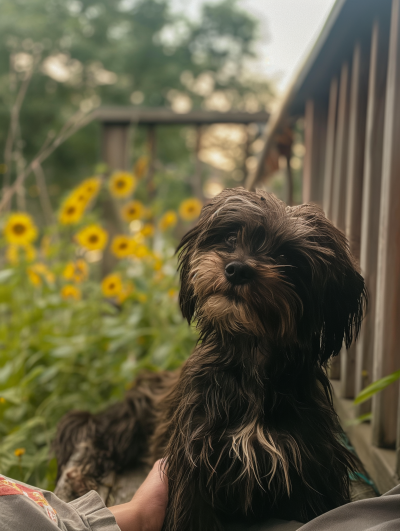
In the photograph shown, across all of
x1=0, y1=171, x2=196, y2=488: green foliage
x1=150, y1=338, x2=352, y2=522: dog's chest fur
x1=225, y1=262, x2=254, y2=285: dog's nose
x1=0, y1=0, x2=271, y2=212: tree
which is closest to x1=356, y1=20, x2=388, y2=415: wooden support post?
x1=150, y1=338, x2=352, y2=522: dog's chest fur

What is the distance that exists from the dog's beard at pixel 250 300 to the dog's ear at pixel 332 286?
0.09 meters

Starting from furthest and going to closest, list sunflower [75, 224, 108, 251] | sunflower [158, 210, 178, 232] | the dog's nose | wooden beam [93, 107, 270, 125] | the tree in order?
1. the tree
2. wooden beam [93, 107, 270, 125]
3. sunflower [158, 210, 178, 232]
4. sunflower [75, 224, 108, 251]
5. the dog's nose

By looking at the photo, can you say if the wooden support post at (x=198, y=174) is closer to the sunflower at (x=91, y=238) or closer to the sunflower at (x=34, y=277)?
the sunflower at (x=91, y=238)

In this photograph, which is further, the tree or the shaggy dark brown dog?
the tree

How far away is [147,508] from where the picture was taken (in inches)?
64.2

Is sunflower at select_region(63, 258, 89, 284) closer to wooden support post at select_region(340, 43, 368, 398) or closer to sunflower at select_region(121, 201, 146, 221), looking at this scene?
sunflower at select_region(121, 201, 146, 221)

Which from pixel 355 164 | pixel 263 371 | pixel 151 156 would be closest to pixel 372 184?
pixel 355 164

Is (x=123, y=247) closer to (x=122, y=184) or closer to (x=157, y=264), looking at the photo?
(x=157, y=264)

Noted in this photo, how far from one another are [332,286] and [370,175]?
0.66m

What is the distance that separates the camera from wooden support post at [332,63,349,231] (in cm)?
250

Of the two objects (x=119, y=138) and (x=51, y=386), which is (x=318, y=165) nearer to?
(x=51, y=386)

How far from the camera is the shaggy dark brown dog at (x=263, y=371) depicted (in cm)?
153

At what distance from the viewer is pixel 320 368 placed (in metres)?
1.70

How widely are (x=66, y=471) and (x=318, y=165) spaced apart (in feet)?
7.21
